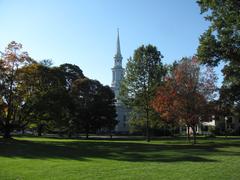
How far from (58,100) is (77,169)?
35501mm

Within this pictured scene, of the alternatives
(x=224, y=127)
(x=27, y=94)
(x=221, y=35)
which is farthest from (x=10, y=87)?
(x=224, y=127)

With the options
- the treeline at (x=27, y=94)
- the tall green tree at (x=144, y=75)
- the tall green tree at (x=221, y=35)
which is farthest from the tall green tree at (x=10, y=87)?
the tall green tree at (x=221, y=35)

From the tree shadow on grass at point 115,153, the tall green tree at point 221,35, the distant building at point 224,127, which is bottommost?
the tree shadow on grass at point 115,153

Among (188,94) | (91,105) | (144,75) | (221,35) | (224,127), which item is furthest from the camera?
(224,127)

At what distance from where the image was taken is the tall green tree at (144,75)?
5881cm

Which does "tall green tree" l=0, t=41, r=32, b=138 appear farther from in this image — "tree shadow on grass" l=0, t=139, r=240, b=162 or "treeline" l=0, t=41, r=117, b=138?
"tree shadow on grass" l=0, t=139, r=240, b=162

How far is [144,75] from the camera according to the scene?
194 ft

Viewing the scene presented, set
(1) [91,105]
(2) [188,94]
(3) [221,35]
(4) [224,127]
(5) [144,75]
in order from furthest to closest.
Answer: (4) [224,127]
(1) [91,105]
(5) [144,75]
(2) [188,94]
(3) [221,35]

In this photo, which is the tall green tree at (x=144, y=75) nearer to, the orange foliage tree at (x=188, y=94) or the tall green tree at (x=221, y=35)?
the orange foliage tree at (x=188, y=94)

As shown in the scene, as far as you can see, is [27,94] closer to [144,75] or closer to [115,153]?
[144,75]

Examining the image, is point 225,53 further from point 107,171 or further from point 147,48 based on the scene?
point 147,48

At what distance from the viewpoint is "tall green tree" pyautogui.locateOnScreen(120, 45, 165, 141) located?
2315 inches

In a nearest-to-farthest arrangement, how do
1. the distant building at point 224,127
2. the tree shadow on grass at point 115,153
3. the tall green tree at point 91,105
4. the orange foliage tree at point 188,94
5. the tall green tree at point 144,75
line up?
the tree shadow on grass at point 115,153 < the orange foliage tree at point 188,94 < the tall green tree at point 144,75 < the tall green tree at point 91,105 < the distant building at point 224,127

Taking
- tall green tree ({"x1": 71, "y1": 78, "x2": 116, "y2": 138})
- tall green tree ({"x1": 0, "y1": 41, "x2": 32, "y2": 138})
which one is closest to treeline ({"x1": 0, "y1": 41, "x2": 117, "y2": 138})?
tall green tree ({"x1": 0, "y1": 41, "x2": 32, "y2": 138})
